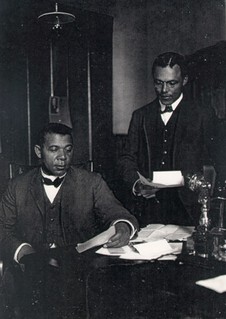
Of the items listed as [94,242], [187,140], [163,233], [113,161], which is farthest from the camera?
[113,161]

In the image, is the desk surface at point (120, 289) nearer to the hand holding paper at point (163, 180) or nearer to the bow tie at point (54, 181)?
the bow tie at point (54, 181)

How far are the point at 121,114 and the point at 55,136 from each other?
3694mm

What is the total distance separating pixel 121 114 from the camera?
6207 millimetres

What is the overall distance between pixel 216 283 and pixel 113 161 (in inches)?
167

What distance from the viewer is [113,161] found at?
19.0 ft

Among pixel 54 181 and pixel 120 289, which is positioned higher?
pixel 54 181

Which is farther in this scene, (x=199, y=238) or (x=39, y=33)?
(x=39, y=33)

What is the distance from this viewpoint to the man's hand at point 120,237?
6.77 feet

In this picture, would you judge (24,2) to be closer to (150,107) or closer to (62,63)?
(62,63)

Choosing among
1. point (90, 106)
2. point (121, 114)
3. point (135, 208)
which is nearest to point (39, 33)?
point (90, 106)

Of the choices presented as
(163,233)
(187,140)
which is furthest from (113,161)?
(163,233)

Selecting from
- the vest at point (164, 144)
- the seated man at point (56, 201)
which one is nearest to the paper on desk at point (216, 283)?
the seated man at point (56, 201)

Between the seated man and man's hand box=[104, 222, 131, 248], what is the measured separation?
31cm

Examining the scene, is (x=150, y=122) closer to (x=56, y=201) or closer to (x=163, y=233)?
(x=56, y=201)
